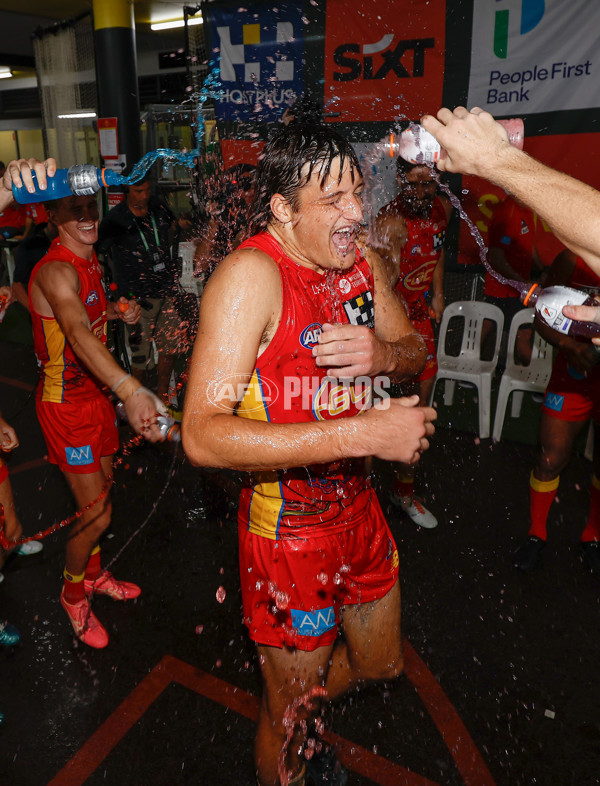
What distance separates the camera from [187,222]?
677cm

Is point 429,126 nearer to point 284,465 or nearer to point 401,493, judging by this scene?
point 284,465

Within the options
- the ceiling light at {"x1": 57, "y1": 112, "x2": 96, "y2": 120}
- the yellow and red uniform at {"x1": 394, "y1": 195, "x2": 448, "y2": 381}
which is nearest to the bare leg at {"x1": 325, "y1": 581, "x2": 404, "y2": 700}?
the yellow and red uniform at {"x1": 394, "y1": 195, "x2": 448, "y2": 381}

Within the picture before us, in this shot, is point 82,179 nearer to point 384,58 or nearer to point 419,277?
point 419,277

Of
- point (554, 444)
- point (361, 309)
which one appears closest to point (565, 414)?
point (554, 444)

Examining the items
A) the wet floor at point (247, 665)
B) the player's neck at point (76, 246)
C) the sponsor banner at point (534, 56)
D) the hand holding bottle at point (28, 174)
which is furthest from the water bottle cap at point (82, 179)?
the sponsor banner at point (534, 56)

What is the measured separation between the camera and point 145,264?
6.01 m

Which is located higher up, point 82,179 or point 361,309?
point 82,179

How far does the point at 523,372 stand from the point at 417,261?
1.82 metres

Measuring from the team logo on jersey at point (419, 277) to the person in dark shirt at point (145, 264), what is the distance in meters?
2.65

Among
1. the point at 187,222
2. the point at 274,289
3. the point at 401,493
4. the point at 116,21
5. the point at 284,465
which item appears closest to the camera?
the point at 284,465

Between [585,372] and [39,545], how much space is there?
3.77m

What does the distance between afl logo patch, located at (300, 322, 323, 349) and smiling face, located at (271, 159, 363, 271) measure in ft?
0.69

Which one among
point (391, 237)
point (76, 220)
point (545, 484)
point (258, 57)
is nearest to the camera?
point (76, 220)

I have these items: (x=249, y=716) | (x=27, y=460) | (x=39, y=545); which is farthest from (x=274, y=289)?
(x=27, y=460)
